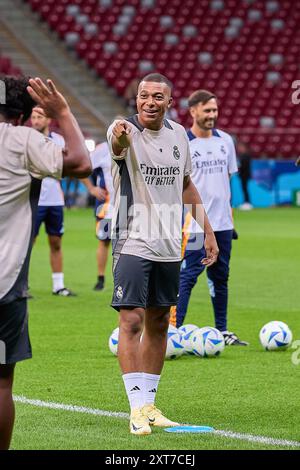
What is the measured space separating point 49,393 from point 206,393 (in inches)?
46.1

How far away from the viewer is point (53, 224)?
14203mm

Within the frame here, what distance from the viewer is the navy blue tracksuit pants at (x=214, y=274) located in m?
10.6

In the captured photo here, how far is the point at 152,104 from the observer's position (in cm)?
702

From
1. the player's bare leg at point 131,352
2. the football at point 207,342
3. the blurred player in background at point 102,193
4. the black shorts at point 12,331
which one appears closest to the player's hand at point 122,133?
the player's bare leg at point 131,352

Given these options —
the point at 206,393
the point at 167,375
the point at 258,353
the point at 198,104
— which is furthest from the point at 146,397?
the point at 198,104

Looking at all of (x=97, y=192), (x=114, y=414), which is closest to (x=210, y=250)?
(x=114, y=414)

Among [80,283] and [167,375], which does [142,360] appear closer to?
[167,375]

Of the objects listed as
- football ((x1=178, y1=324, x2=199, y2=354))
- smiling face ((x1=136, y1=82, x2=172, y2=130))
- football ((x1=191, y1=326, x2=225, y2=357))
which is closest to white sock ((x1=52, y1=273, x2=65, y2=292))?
football ((x1=178, y1=324, x2=199, y2=354))

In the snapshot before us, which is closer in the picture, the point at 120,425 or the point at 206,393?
the point at 120,425

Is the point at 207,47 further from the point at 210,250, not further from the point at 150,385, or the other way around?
the point at 150,385

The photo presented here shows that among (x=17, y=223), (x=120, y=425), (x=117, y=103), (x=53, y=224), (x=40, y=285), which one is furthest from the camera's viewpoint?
(x=117, y=103)

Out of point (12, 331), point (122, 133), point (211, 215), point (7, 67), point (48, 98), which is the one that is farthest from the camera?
point (7, 67)

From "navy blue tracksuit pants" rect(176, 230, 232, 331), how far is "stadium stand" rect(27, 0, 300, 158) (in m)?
25.3

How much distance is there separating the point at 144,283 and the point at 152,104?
3.78ft
